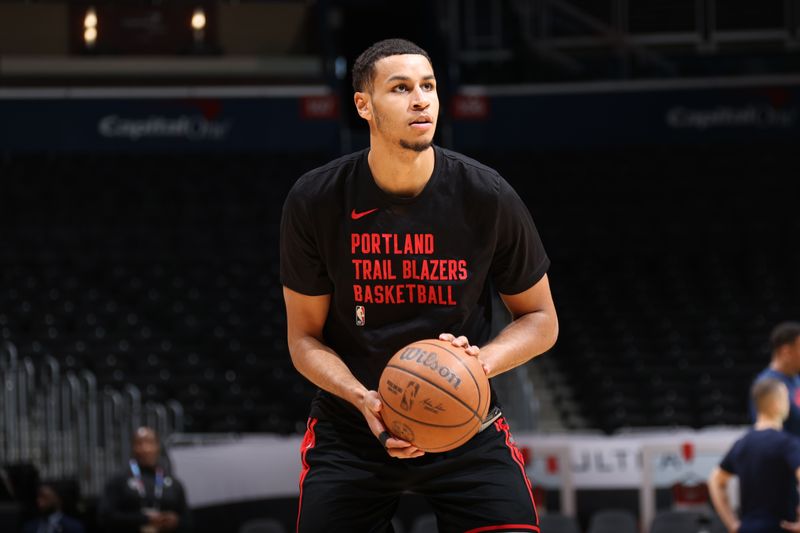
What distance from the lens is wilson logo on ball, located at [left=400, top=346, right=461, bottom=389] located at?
3.19 metres

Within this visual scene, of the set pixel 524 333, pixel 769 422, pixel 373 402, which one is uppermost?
pixel 524 333

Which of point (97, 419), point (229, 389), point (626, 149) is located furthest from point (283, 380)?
point (626, 149)

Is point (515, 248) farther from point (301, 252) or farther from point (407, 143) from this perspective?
point (301, 252)

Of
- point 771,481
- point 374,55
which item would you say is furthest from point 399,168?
point 771,481

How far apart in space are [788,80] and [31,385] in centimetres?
1182

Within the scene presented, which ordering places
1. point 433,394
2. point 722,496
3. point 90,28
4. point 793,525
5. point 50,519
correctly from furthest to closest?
1. point 90,28
2. point 50,519
3. point 722,496
4. point 793,525
5. point 433,394

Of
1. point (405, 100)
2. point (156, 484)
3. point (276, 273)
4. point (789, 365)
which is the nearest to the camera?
point (405, 100)

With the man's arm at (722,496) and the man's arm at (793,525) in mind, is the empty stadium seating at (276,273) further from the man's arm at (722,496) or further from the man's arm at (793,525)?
the man's arm at (793,525)

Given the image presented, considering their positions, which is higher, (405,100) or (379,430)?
(405,100)

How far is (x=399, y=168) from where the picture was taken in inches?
138

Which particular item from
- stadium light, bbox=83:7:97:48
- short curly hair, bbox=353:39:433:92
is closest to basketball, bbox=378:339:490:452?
short curly hair, bbox=353:39:433:92

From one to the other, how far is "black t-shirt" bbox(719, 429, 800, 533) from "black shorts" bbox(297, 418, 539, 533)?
168 inches

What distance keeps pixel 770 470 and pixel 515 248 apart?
14.5 ft

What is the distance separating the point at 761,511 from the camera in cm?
740
